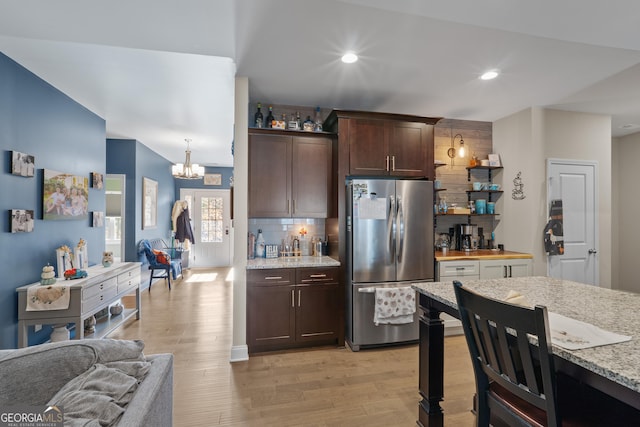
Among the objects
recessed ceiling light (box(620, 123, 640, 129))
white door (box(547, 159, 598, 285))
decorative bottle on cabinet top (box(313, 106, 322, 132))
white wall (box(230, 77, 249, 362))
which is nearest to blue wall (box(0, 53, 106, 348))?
white wall (box(230, 77, 249, 362))

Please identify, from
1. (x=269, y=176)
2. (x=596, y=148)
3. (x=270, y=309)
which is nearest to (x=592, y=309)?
(x=270, y=309)

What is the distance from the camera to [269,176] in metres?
3.30

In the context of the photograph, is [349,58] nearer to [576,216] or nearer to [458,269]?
[458,269]

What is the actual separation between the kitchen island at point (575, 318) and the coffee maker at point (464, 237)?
1875 mm

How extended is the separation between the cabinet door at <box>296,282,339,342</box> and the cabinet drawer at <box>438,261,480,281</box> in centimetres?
123

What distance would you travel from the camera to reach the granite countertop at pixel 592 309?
90cm

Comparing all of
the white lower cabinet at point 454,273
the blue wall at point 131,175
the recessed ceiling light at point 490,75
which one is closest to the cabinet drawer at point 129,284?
the blue wall at point 131,175

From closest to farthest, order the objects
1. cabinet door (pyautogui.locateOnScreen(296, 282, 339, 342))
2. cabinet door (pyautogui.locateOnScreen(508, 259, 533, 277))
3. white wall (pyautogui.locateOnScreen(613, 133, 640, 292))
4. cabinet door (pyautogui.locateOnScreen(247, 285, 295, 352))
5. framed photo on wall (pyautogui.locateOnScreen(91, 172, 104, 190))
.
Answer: cabinet door (pyautogui.locateOnScreen(247, 285, 295, 352)) → cabinet door (pyautogui.locateOnScreen(296, 282, 339, 342)) → cabinet door (pyautogui.locateOnScreen(508, 259, 533, 277)) → framed photo on wall (pyautogui.locateOnScreen(91, 172, 104, 190)) → white wall (pyautogui.locateOnScreen(613, 133, 640, 292))

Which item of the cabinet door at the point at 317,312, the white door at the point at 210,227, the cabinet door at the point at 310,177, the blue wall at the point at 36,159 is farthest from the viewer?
the white door at the point at 210,227

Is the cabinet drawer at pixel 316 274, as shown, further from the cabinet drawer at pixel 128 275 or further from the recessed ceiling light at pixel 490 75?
the recessed ceiling light at pixel 490 75

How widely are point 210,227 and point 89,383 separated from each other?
7294 mm

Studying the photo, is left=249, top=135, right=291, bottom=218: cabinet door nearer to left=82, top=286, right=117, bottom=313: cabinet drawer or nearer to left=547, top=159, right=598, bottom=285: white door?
left=82, top=286, right=117, bottom=313: cabinet drawer

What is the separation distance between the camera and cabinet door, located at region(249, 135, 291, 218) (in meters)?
3.26

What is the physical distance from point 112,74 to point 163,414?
3.25 m
